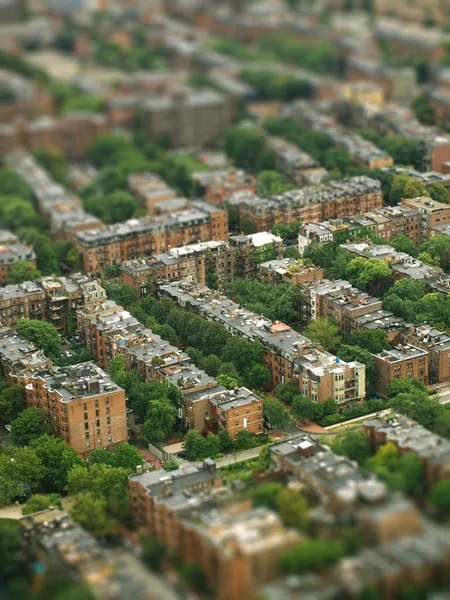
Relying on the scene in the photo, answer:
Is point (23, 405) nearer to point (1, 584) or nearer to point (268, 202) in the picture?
point (1, 584)

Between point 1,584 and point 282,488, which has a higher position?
point 282,488

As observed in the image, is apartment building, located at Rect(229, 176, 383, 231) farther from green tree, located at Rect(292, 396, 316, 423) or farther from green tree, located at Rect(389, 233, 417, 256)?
green tree, located at Rect(292, 396, 316, 423)

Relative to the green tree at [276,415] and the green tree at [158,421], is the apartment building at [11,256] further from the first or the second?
the green tree at [276,415]

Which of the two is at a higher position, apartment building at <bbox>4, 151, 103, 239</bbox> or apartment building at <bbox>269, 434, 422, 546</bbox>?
apartment building at <bbox>269, 434, 422, 546</bbox>

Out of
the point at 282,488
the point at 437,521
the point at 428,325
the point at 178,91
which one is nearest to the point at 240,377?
the point at 428,325

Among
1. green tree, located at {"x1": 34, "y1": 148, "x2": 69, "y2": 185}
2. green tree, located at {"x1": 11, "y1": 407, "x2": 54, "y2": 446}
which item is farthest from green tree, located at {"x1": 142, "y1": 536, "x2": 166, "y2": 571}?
green tree, located at {"x1": 34, "y1": 148, "x2": 69, "y2": 185}
